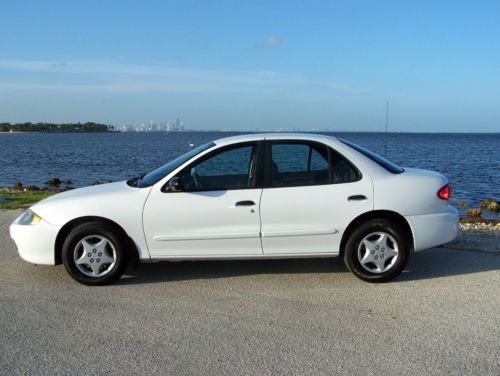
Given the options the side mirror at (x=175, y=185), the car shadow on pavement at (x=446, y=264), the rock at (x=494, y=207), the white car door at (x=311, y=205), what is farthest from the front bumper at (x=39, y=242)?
the rock at (x=494, y=207)

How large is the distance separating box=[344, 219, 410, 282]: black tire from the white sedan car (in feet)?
0.03

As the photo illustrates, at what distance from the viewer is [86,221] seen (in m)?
5.51

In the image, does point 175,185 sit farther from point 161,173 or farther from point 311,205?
point 311,205

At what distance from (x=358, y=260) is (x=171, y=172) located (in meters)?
2.18

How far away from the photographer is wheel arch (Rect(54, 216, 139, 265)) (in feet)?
17.9

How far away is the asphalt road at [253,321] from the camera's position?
12.2 feet

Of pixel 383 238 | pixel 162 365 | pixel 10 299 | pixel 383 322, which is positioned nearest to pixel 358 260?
pixel 383 238

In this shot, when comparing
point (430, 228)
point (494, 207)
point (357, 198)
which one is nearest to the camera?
point (357, 198)

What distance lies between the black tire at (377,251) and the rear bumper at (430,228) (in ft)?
0.45

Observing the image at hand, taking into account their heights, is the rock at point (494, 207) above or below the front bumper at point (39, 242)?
below

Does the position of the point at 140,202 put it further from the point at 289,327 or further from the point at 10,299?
the point at 289,327

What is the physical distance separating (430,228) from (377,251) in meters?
0.63

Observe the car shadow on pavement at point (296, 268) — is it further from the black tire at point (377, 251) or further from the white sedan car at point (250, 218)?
the white sedan car at point (250, 218)

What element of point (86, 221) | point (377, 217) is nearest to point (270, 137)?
point (377, 217)
